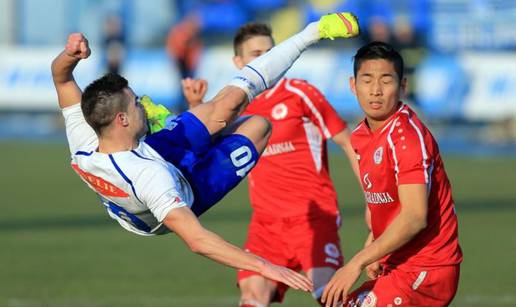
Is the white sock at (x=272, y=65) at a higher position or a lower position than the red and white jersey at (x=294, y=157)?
higher

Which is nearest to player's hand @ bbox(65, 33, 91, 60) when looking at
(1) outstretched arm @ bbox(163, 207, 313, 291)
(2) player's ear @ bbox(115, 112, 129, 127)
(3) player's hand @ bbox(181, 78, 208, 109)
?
(2) player's ear @ bbox(115, 112, 129, 127)

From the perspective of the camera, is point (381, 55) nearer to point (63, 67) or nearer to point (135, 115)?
point (135, 115)

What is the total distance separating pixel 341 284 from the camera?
6113 millimetres

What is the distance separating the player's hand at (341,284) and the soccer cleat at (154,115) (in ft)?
6.38

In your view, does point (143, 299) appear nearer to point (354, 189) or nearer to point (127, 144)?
point (127, 144)

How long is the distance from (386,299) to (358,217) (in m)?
9.81

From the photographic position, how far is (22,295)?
432 inches

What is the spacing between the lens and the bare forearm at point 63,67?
7.28 m

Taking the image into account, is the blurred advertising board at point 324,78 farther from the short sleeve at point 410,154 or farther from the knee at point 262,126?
the short sleeve at point 410,154

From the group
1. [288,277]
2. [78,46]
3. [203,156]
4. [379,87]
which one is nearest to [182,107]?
[203,156]

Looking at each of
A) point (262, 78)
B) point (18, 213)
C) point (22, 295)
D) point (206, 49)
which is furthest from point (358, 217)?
point (206, 49)

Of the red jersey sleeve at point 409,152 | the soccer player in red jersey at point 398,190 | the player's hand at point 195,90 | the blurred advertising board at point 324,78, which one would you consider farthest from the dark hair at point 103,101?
the blurred advertising board at point 324,78

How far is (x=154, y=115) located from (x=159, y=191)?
120cm

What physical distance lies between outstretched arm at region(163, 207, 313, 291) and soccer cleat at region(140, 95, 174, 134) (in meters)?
1.19
